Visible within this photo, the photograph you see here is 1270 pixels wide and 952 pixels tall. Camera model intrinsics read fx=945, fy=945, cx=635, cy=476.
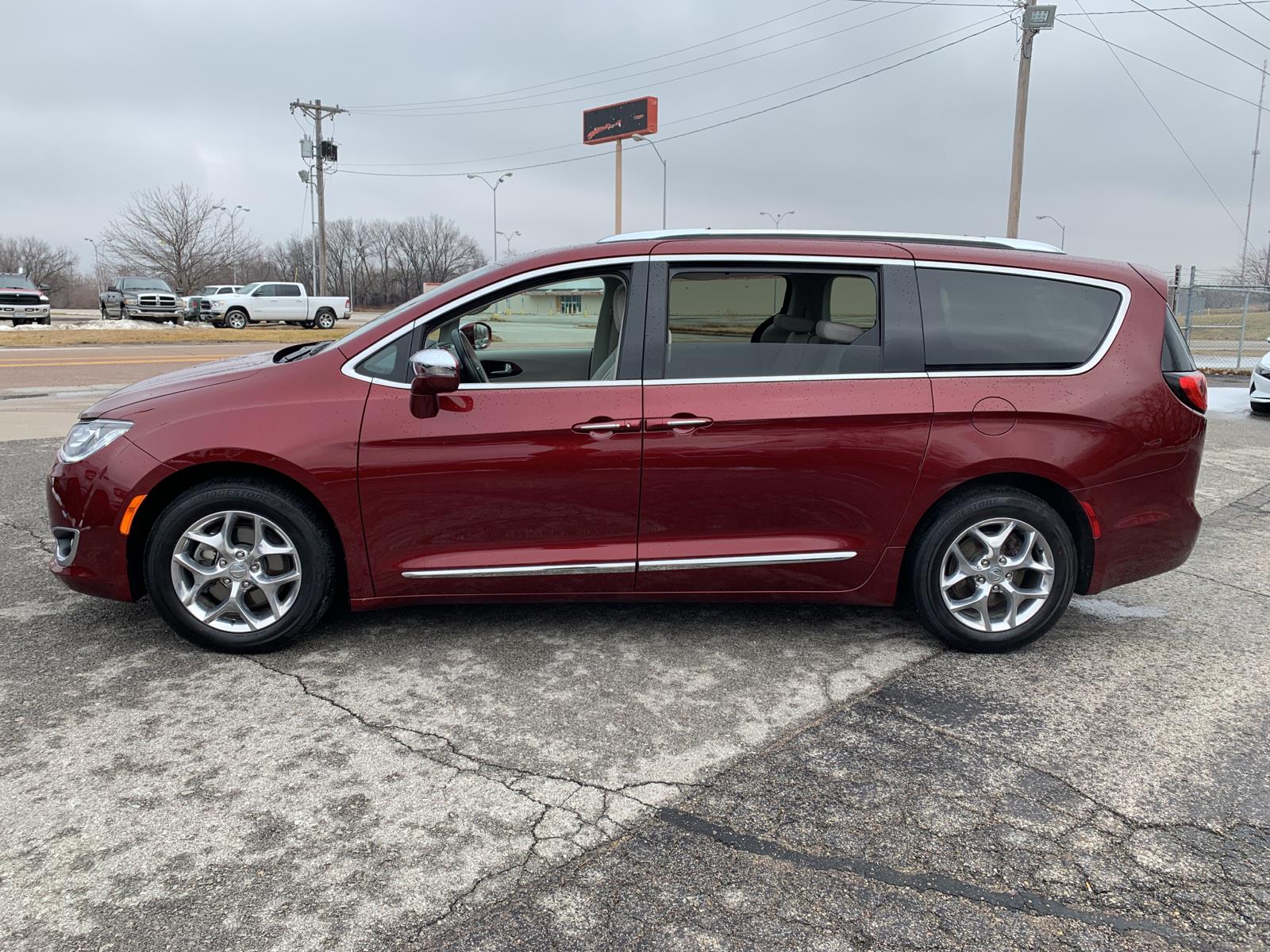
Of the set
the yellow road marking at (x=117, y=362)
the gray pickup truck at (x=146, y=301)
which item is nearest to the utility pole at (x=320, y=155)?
the gray pickup truck at (x=146, y=301)

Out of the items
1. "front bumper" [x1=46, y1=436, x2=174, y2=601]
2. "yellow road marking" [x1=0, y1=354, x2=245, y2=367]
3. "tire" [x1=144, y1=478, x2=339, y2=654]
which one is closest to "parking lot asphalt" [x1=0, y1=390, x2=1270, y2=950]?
"tire" [x1=144, y1=478, x2=339, y2=654]

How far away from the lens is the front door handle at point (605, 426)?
384 centimetres

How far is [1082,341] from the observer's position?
13.6 feet

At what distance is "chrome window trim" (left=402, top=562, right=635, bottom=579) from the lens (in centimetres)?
389

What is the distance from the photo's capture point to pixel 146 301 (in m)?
36.4

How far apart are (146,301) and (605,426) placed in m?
38.1

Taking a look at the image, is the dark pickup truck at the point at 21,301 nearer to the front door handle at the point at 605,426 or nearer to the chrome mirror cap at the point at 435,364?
the chrome mirror cap at the point at 435,364

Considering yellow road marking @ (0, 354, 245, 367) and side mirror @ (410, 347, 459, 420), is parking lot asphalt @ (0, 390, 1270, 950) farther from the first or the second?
yellow road marking @ (0, 354, 245, 367)

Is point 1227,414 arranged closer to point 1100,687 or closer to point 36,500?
point 1100,687

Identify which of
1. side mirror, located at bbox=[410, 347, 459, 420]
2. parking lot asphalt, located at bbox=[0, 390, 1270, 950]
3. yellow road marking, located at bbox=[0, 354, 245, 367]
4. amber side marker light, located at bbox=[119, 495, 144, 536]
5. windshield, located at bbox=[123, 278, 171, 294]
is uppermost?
windshield, located at bbox=[123, 278, 171, 294]

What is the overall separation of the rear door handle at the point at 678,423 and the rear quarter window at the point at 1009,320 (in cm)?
103

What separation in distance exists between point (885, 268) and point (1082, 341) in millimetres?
925

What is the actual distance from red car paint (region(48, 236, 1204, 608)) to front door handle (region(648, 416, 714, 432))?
1 centimetres

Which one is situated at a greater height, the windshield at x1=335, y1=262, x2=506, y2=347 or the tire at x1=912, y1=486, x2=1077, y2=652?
the windshield at x1=335, y1=262, x2=506, y2=347
